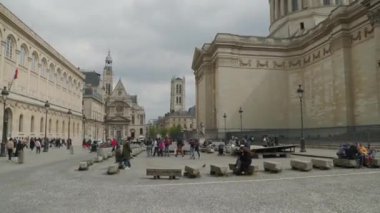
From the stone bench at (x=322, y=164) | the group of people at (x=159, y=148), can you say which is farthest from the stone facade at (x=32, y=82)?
the stone bench at (x=322, y=164)

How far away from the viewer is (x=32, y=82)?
163ft

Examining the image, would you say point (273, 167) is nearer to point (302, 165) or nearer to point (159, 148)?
point (302, 165)

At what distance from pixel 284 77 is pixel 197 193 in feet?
158

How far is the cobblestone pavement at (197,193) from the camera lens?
8.66 meters

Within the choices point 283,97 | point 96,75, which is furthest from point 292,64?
point 96,75

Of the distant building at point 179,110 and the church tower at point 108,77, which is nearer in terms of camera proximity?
the church tower at point 108,77

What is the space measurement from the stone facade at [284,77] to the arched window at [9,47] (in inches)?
1020

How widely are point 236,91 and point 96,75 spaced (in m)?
71.2

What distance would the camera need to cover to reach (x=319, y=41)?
4941cm

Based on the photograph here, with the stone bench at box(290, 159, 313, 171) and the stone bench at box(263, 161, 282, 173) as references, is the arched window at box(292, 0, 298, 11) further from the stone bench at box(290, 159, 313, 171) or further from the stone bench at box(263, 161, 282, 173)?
the stone bench at box(263, 161, 282, 173)

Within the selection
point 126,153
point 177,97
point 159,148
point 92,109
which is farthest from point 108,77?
point 126,153

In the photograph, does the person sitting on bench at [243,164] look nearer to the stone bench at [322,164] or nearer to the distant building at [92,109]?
the stone bench at [322,164]

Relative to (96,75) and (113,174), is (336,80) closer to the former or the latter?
(113,174)

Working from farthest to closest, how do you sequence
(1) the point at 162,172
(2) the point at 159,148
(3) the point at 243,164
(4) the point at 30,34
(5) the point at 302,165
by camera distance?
(4) the point at 30,34 < (2) the point at 159,148 < (5) the point at 302,165 < (3) the point at 243,164 < (1) the point at 162,172
